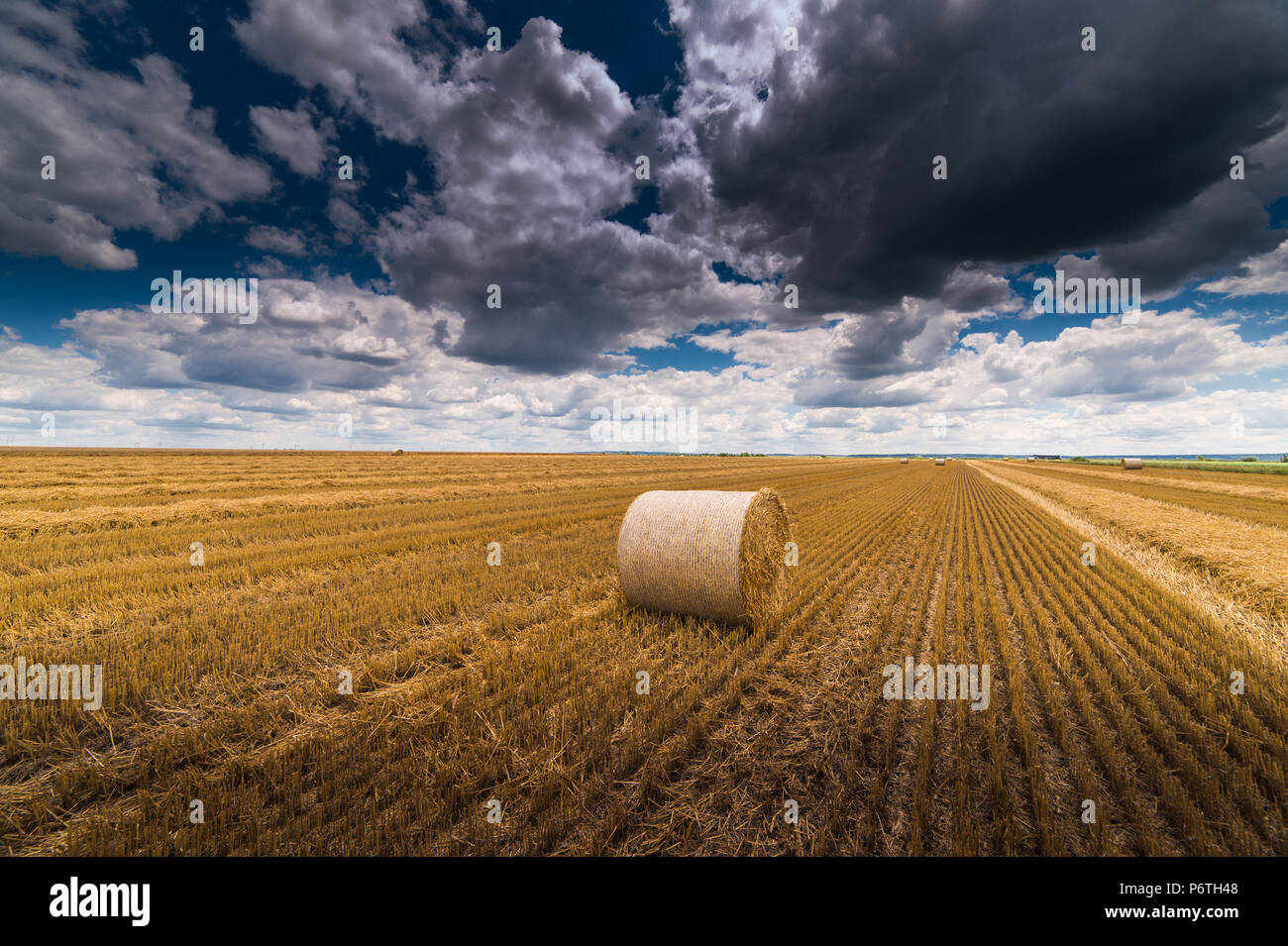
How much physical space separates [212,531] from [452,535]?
6.44 meters

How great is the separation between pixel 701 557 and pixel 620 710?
2.78 m

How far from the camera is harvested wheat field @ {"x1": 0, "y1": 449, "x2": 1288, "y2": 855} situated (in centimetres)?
311

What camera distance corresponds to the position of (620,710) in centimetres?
455

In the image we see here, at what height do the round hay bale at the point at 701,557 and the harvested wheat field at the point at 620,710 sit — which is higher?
the round hay bale at the point at 701,557

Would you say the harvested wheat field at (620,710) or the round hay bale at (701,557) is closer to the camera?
the harvested wheat field at (620,710)

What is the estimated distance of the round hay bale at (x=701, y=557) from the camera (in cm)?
671

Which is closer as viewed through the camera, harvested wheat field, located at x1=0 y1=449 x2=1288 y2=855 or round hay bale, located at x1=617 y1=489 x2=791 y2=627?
harvested wheat field, located at x1=0 y1=449 x2=1288 y2=855

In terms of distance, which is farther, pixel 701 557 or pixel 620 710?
pixel 701 557

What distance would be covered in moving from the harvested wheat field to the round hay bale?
1.30 ft

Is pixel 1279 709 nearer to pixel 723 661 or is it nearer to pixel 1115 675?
pixel 1115 675

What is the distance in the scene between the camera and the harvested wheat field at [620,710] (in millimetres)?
3107

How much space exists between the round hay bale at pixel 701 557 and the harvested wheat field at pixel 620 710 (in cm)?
40

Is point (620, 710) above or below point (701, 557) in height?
below
